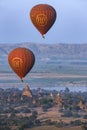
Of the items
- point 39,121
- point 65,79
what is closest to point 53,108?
point 39,121

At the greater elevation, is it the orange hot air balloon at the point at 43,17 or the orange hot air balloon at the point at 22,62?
the orange hot air balloon at the point at 43,17

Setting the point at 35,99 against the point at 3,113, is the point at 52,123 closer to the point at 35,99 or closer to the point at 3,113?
the point at 3,113

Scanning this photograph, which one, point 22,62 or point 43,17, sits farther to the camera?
point 43,17

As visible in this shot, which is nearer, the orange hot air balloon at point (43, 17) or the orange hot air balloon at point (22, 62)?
the orange hot air balloon at point (22, 62)

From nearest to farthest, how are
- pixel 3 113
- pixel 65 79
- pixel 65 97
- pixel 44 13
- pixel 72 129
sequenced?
pixel 44 13
pixel 72 129
pixel 3 113
pixel 65 97
pixel 65 79

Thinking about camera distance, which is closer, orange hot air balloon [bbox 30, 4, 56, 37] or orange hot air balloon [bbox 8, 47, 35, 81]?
orange hot air balloon [bbox 8, 47, 35, 81]

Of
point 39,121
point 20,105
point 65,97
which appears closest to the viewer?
point 39,121

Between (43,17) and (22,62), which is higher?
(43,17)

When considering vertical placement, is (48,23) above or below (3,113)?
above
